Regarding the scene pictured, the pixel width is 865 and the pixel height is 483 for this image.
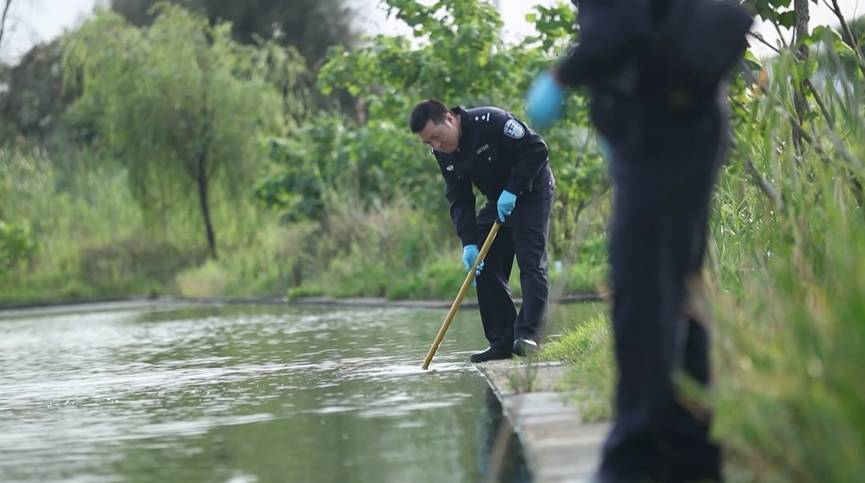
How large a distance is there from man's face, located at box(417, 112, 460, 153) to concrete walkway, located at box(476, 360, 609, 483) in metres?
1.64

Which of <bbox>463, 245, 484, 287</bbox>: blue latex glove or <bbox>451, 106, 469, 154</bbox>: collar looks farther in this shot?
<bbox>463, 245, 484, 287</bbox>: blue latex glove

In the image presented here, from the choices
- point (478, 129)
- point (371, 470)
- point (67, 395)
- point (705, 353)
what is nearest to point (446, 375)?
point (478, 129)

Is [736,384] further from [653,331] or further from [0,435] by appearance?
[0,435]

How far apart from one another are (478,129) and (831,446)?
19.9 feet

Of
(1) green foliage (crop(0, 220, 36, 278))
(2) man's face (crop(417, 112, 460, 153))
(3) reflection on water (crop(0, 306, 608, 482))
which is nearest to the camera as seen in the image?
(3) reflection on water (crop(0, 306, 608, 482))

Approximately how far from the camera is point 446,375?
30.7ft

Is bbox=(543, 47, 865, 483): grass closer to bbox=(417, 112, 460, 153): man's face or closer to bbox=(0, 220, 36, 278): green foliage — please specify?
bbox=(417, 112, 460, 153): man's face

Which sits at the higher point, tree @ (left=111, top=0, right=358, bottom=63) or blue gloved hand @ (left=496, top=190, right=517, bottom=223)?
tree @ (left=111, top=0, right=358, bottom=63)

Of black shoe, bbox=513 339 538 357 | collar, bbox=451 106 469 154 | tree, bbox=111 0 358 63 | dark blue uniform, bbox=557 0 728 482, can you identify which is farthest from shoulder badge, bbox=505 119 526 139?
tree, bbox=111 0 358 63

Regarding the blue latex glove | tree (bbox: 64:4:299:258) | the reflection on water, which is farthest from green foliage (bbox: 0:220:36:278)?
the blue latex glove

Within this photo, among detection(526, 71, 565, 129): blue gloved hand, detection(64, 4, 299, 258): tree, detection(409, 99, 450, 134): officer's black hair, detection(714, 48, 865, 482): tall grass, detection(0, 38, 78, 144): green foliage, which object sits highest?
detection(0, 38, 78, 144): green foliage

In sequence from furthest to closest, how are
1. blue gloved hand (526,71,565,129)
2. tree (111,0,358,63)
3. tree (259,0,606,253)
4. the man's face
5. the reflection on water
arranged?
tree (111,0,358,63), tree (259,0,606,253), the man's face, the reflection on water, blue gloved hand (526,71,565,129)

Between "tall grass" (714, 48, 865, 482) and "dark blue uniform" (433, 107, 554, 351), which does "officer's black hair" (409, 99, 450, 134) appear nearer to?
"dark blue uniform" (433, 107, 554, 351)

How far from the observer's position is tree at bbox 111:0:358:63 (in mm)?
47094
